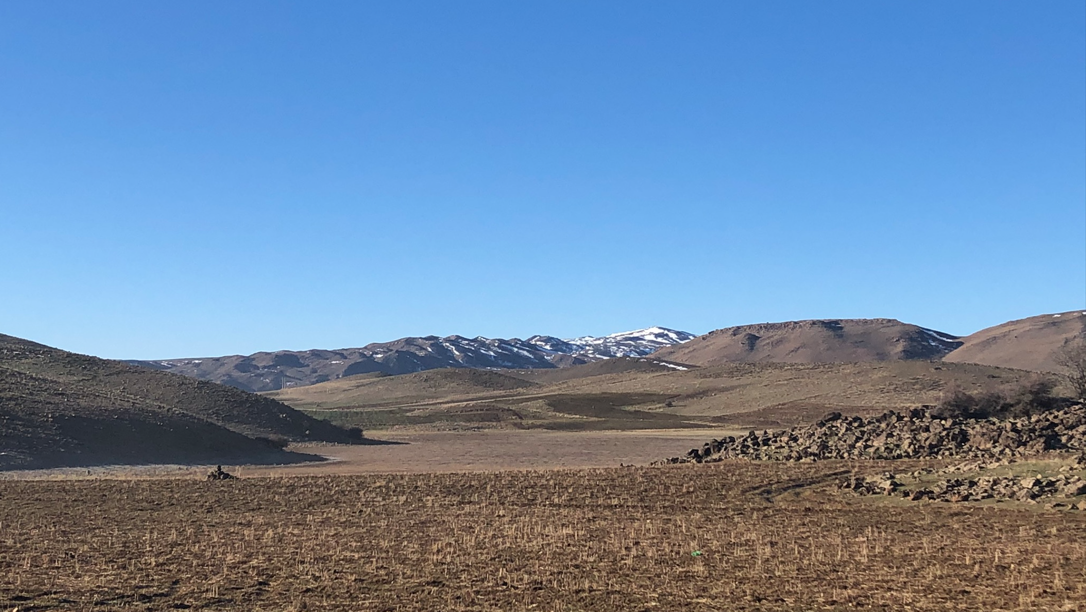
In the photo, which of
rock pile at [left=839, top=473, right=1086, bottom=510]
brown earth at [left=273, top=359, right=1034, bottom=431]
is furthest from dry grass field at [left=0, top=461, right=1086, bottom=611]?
brown earth at [left=273, top=359, right=1034, bottom=431]

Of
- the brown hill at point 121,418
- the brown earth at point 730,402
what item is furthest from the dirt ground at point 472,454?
the brown earth at point 730,402

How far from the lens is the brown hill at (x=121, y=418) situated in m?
55.7

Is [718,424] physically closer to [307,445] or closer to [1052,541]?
[307,445]

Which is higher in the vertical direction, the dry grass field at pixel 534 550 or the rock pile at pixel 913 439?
the rock pile at pixel 913 439

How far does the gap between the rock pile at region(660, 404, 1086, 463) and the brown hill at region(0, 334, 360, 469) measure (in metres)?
30.4

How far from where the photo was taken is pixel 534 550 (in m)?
20.9

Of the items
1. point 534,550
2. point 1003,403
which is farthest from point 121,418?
point 1003,403

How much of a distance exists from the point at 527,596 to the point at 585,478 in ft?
69.1

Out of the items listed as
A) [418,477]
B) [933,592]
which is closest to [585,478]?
[418,477]

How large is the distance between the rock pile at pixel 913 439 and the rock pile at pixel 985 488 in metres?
7.48

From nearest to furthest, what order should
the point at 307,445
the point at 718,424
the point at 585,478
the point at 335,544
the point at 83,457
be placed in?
the point at 335,544 → the point at 585,478 → the point at 83,457 → the point at 307,445 → the point at 718,424

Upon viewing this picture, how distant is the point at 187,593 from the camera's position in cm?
1638

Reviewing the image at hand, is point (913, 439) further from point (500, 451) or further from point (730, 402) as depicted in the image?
point (730, 402)

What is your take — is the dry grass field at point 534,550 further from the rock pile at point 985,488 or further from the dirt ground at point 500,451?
the dirt ground at point 500,451
